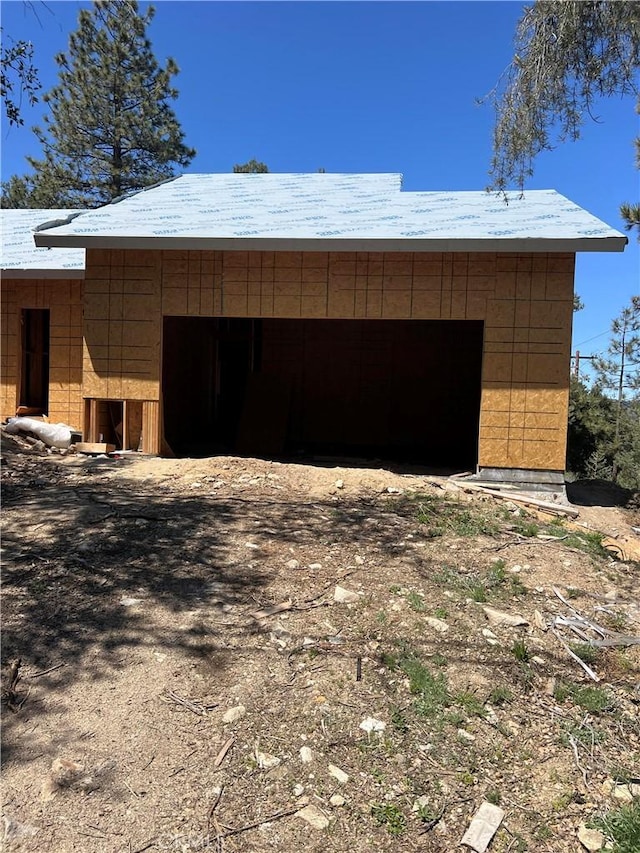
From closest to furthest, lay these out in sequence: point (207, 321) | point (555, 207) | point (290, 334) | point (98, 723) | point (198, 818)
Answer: point (198, 818), point (98, 723), point (555, 207), point (207, 321), point (290, 334)

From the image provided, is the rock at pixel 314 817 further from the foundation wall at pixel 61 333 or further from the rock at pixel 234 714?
the foundation wall at pixel 61 333

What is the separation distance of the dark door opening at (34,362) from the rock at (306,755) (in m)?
10.6

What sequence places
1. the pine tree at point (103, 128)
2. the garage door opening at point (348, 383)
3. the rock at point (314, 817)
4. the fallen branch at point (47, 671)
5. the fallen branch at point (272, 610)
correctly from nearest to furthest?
the rock at point (314, 817)
the fallen branch at point (47, 671)
the fallen branch at point (272, 610)
the garage door opening at point (348, 383)
the pine tree at point (103, 128)

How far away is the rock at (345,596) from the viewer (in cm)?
394

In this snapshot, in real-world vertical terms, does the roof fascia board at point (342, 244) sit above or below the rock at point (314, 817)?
above

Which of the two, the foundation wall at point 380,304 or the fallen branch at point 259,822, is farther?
the foundation wall at point 380,304

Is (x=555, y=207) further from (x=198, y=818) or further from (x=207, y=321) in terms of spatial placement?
(x=198, y=818)

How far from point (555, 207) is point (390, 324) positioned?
4.84 metres

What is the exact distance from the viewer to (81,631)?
3.41m

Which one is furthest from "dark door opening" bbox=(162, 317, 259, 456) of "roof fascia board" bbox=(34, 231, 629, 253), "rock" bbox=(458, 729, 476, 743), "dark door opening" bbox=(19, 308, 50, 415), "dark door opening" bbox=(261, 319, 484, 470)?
"rock" bbox=(458, 729, 476, 743)

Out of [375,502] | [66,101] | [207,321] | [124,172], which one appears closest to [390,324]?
[207,321]

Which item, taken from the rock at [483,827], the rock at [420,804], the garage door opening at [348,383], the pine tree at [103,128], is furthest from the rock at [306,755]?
the pine tree at [103,128]

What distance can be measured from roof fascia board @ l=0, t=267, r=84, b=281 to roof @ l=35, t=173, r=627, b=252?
93 cm

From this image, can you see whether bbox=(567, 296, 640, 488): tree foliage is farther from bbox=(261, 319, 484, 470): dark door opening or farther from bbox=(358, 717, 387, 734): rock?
bbox=(358, 717, 387, 734): rock
